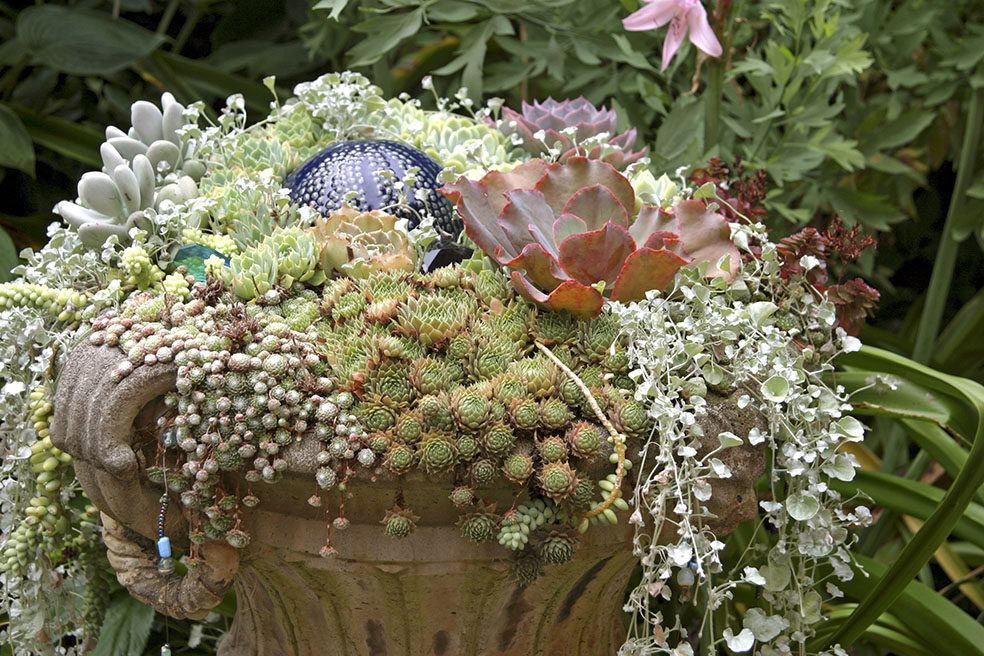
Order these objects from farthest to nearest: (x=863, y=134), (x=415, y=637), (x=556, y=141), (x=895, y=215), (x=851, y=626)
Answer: (x=863, y=134)
(x=895, y=215)
(x=556, y=141)
(x=851, y=626)
(x=415, y=637)

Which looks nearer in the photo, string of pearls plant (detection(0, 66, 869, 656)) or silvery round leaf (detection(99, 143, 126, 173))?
string of pearls plant (detection(0, 66, 869, 656))

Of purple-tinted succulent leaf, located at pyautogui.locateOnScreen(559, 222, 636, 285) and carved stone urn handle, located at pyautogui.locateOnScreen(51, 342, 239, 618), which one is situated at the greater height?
purple-tinted succulent leaf, located at pyautogui.locateOnScreen(559, 222, 636, 285)

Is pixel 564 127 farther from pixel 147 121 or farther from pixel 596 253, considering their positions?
pixel 147 121

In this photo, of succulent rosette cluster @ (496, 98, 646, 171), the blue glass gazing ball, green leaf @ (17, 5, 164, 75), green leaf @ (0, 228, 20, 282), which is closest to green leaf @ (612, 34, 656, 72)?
succulent rosette cluster @ (496, 98, 646, 171)

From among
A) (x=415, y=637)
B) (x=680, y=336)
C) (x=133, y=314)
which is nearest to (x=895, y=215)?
(x=680, y=336)

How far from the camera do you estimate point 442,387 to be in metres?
0.95

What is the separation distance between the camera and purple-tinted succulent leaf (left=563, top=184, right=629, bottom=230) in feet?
3.47

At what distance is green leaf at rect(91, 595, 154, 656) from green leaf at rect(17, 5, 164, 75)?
1204 millimetres

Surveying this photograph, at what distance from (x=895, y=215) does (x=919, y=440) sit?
702mm

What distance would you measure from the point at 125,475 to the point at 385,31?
97cm

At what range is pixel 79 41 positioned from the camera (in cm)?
208

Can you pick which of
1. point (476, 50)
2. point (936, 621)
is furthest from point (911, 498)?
point (476, 50)

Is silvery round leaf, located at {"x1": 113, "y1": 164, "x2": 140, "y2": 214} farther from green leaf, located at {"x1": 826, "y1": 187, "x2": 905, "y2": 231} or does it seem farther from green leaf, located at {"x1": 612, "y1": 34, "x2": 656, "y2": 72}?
green leaf, located at {"x1": 826, "y1": 187, "x2": 905, "y2": 231}

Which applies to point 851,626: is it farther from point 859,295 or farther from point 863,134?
point 863,134
